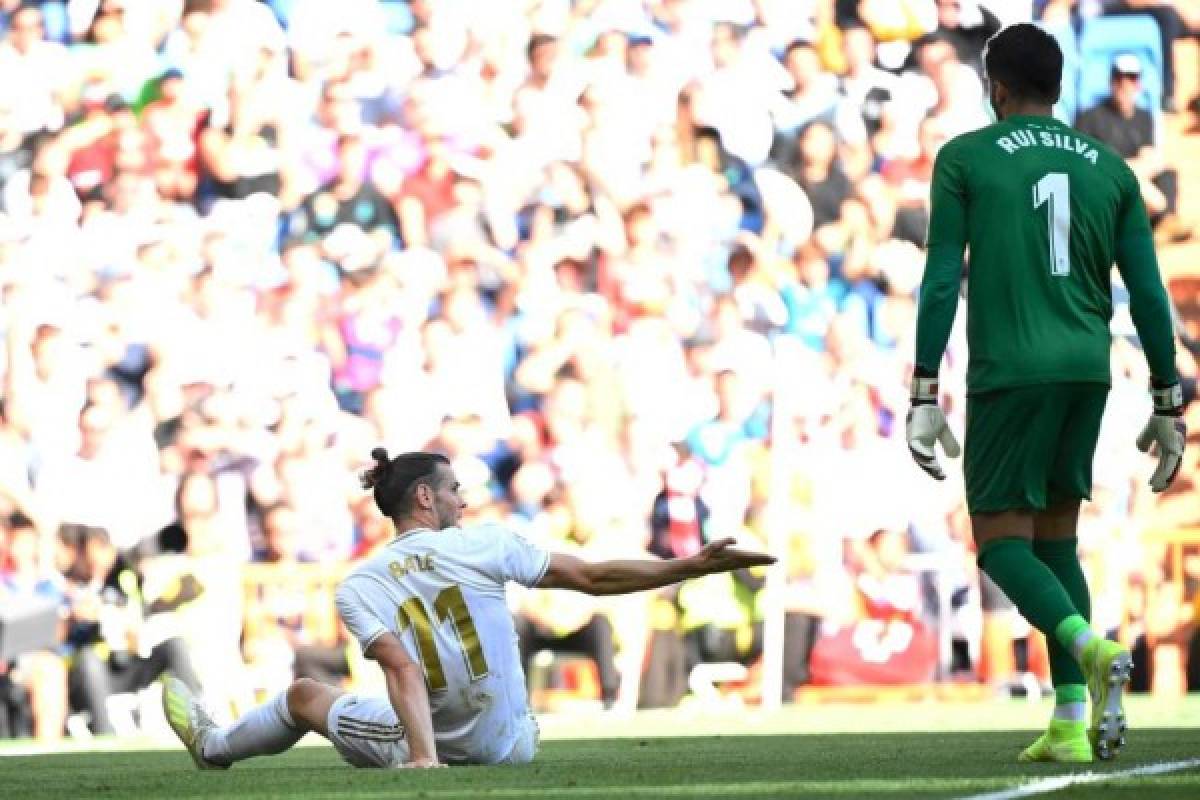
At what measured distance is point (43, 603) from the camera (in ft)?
40.3

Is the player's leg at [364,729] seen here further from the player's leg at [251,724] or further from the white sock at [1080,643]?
the white sock at [1080,643]

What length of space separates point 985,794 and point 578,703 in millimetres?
7433

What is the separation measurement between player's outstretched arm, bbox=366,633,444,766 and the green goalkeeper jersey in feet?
4.85

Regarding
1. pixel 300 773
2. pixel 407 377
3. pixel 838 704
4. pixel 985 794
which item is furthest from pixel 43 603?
pixel 985 794

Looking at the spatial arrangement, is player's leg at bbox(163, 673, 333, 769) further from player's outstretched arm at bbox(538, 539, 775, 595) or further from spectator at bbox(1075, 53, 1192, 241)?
spectator at bbox(1075, 53, 1192, 241)

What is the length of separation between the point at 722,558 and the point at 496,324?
23.4 ft

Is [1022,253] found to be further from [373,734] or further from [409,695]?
[373,734]

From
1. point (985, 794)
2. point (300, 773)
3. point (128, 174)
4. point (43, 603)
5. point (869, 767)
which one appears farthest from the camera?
point (128, 174)

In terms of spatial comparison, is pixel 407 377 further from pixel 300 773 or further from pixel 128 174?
pixel 300 773

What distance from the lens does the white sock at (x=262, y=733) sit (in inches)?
273

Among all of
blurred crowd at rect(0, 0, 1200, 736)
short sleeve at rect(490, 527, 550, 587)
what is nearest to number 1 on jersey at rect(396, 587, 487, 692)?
short sleeve at rect(490, 527, 550, 587)

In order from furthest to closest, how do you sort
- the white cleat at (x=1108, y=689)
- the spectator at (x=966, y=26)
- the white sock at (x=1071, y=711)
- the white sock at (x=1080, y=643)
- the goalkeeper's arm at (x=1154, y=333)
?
1. the spectator at (x=966, y=26)
2. the goalkeeper's arm at (x=1154, y=333)
3. the white sock at (x=1071, y=711)
4. the white sock at (x=1080, y=643)
5. the white cleat at (x=1108, y=689)

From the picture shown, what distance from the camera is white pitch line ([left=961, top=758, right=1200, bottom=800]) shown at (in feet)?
16.3

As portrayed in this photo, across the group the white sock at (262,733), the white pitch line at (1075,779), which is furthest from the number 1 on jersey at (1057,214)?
the white sock at (262,733)
